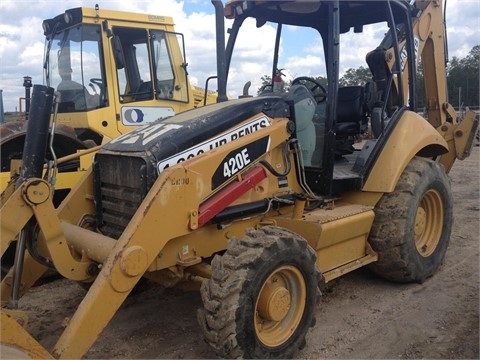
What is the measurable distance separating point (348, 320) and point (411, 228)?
114cm

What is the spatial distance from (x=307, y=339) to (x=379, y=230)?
1377 mm

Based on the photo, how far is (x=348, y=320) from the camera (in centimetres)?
420

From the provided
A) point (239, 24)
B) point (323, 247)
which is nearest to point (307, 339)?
point (323, 247)

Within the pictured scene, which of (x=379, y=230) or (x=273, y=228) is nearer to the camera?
(x=273, y=228)

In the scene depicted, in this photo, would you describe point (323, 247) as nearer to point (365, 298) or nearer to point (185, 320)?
point (365, 298)

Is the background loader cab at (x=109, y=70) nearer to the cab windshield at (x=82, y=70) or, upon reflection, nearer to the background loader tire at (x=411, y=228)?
the cab windshield at (x=82, y=70)

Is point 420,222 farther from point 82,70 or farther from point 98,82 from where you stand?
point 82,70

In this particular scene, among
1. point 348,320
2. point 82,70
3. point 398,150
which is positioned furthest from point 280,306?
point 82,70

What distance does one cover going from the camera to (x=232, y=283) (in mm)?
3197

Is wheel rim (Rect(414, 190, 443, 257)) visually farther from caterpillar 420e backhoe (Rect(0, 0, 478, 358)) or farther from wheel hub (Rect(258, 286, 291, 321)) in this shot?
wheel hub (Rect(258, 286, 291, 321))

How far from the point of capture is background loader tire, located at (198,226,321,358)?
125 inches

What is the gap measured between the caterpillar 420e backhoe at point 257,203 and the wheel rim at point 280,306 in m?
0.01

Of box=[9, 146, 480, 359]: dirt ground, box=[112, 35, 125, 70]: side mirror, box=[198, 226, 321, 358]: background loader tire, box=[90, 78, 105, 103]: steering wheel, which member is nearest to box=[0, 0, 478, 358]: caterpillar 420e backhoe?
box=[198, 226, 321, 358]: background loader tire

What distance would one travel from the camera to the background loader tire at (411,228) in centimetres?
471
